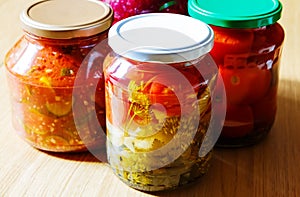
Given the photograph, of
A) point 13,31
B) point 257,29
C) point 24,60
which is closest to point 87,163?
point 24,60

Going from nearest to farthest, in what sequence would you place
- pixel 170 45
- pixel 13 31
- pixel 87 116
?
1. pixel 170 45
2. pixel 87 116
3. pixel 13 31

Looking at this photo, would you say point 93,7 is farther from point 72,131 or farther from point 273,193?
point 273,193

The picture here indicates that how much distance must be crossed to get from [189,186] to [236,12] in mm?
220

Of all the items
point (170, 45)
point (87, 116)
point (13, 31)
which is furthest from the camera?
point (13, 31)

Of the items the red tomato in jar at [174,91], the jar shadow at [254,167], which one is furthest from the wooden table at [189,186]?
the red tomato in jar at [174,91]

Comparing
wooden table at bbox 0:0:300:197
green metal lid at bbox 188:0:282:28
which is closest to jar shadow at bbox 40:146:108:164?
wooden table at bbox 0:0:300:197

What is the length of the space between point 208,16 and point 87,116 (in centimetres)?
20

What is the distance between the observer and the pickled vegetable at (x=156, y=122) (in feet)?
1.99

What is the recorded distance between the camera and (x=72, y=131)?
2.32ft

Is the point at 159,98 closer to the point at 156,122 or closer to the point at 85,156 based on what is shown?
the point at 156,122

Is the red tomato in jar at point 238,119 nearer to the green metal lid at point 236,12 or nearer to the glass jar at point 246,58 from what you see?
the glass jar at point 246,58

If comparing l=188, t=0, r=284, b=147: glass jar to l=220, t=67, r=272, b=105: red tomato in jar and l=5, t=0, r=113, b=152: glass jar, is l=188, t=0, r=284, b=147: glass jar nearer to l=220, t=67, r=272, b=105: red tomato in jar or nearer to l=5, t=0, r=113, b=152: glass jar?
l=220, t=67, r=272, b=105: red tomato in jar

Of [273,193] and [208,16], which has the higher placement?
[208,16]

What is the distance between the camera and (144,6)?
0.74m
